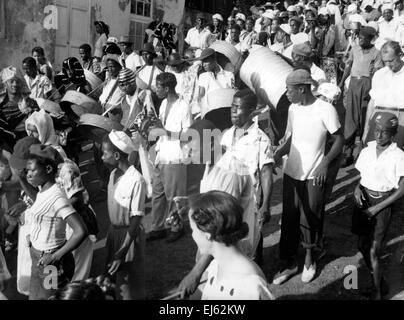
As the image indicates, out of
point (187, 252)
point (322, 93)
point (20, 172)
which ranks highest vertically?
point (322, 93)

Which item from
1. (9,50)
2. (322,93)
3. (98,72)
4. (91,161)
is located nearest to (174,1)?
(9,50)

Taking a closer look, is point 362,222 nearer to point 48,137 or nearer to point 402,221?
point 402,221

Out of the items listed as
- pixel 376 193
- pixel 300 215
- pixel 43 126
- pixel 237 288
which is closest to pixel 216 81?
pixel 43 126

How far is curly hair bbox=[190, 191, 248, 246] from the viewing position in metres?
2.52

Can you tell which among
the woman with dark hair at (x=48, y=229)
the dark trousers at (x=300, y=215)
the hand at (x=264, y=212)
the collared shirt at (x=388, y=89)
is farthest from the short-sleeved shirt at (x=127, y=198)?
the collared shirt at (x=388, y=89)

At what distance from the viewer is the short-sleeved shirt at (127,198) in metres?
3.61

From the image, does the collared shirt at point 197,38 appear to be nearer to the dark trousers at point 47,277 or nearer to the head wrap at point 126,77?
the head wrap at point 126,77

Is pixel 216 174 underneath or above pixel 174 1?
underneath

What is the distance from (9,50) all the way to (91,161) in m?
4.87

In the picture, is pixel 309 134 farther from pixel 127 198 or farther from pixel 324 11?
pixel 324 11

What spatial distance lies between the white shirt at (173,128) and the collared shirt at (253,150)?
127 centimetres

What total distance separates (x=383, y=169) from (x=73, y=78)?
182 inches

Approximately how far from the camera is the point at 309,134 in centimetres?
430

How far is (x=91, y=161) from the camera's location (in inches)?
307
